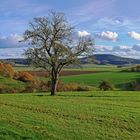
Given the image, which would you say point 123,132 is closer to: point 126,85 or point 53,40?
point 53,40

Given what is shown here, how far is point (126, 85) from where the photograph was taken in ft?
303

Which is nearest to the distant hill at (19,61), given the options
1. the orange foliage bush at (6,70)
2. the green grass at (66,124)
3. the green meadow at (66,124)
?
the orange foliage bush at (6,70)

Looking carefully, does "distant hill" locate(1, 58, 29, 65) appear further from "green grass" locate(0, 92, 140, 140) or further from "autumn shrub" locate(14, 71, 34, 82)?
"green grass" locate(0, 92, 140, 140)

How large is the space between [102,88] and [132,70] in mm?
59807

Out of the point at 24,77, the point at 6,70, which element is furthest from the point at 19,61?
the point at 6,70

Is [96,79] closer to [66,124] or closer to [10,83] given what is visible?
[10,83]

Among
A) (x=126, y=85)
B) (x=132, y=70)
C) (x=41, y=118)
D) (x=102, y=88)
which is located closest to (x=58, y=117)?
(x=41, y=118)

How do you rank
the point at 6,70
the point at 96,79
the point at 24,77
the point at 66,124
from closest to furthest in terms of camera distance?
the point at 66,124, the point at 24,77, the point at 6,70, the point at 96,79

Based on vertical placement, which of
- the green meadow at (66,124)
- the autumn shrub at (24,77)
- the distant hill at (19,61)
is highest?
the distant hill at (19,61)

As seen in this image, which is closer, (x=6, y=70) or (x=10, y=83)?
(x=10, y=83)

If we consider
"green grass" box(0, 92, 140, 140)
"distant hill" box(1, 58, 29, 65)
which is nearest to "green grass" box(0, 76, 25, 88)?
"distant hill" box(1, 58, 29, 65)

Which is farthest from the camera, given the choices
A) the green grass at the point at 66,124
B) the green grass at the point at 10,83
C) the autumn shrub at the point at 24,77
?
the autumn shrub at the point at 24,77

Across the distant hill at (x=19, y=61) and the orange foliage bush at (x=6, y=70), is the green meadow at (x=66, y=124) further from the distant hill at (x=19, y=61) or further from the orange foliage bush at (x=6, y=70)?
the orange foliage bush at (x=6, y=70)

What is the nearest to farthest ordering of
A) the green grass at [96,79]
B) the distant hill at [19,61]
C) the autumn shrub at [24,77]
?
the distant hill at [19,61] → the autumn shrub at [24,77] → the green grass at [96,79]
